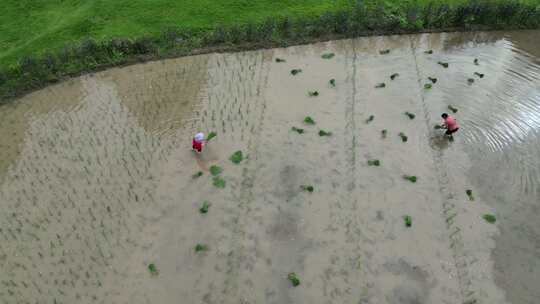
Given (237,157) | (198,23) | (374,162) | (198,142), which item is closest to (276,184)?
(237,157)

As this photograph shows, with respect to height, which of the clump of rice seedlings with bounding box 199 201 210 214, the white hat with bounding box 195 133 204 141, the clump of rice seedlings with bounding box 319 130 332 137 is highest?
the white hat with bounding box 195 133 204 141

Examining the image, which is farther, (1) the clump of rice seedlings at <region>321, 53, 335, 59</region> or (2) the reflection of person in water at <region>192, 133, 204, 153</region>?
(1) the clump of rice seedlings at <region>321, 53, 335, 59</region>

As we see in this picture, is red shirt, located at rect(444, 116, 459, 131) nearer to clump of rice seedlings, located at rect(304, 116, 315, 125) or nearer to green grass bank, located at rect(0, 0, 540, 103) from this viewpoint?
clump of rice seedlings, located at rect(304, 116, 315, 125)

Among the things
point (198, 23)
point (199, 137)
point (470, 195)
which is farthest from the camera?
point (198, 23)

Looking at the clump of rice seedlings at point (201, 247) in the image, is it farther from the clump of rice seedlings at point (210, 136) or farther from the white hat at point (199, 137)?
the clump of rice seedlings at point (210, 136)

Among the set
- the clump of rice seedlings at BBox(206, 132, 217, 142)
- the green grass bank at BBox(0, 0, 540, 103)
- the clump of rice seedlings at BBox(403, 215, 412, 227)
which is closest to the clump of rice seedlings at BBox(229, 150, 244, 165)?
the clump of rice seedlings at BBox(206, 132, 217, 142)

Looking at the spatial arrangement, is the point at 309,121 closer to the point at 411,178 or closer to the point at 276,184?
the point at 276,184

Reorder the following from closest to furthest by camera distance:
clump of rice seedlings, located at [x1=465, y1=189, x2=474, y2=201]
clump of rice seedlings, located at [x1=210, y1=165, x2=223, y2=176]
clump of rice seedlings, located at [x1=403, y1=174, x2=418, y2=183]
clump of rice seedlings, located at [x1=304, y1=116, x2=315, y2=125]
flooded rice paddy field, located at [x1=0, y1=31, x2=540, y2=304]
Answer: flooded rice paddy field, located at [x1=0, y1=31, x2=540, y2=304] → clump of rice seedlings, located at [x1=465, y1=189, x2=474, y2=201] → clump of rice seedlings, located at [x1=403, y1=174, x2=418, y2=183] → clump of rice seedlings, located at [x1=210, y1=165, x2=223, y2=176] → clump of rice seedlings, located at [x1=304, y1=116, x2=315, y2=125]

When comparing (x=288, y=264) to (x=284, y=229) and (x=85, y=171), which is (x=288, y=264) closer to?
(x=284, y=229)
